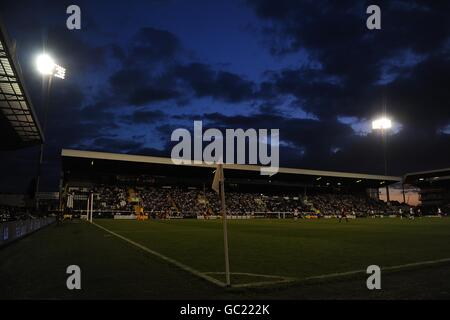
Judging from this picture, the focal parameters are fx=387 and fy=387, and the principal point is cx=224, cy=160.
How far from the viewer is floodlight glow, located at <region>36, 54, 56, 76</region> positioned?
1451 inches

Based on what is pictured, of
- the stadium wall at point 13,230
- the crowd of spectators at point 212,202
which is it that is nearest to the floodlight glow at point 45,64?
the stadium wall at point 13,230

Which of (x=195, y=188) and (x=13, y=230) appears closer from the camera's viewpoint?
(x=13, y=230)

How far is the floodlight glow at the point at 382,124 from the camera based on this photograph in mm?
73188

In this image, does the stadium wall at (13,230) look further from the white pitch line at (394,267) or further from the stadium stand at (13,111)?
the white pitch line at (394,267)

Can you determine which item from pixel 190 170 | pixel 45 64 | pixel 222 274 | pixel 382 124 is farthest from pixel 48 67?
pixel 382 124

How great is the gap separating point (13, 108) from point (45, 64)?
9.79 m

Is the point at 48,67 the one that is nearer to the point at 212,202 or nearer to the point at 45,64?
the point at 45,64

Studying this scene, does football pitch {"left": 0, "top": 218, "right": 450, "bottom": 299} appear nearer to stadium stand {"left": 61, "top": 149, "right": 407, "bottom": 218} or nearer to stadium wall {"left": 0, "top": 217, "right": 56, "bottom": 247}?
stadium wall {"left": 0, "top": 217, "right": 56, "bottom": 247}

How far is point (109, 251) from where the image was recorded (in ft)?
50.1

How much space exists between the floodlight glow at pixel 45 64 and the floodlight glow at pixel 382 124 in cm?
5769

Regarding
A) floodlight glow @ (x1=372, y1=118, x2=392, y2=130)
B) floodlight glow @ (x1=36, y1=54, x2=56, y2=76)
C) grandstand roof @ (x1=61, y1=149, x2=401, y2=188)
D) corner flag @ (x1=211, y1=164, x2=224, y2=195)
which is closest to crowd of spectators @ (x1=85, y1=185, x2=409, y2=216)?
grandstand roof @ (x1=61, y1=149, x2=401, y2=188)

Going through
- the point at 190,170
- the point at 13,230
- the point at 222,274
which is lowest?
the point at 222,274

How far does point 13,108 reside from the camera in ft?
95.8
